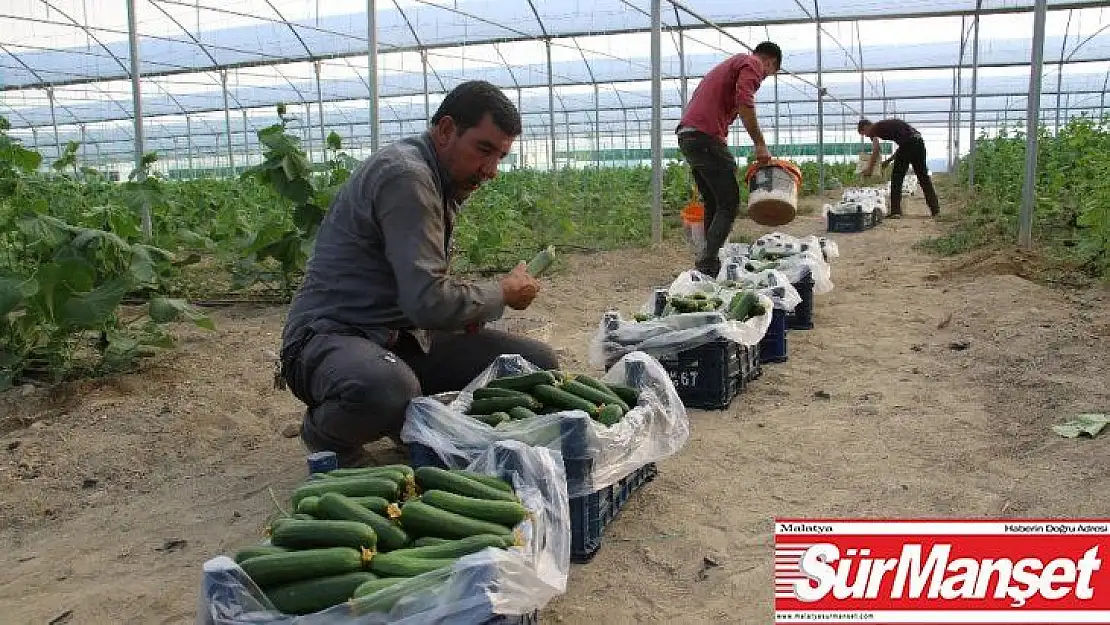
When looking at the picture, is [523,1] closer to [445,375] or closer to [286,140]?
[286,140]

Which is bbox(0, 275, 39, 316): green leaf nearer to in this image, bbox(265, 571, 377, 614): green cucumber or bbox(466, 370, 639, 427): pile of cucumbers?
bbox(466, 370, 639, 427): pile of cucumbers

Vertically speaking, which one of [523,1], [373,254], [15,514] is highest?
[523,1]

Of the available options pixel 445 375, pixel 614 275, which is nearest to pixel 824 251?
pixel 614 275

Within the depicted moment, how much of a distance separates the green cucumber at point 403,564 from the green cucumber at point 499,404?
1276mm

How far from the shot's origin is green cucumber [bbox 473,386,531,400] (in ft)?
12.6

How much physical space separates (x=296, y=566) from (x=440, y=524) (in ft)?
1.44

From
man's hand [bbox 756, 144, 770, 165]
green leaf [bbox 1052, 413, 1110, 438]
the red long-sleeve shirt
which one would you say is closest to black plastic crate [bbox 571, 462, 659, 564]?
green leaf [bbox 1052, 413, 1110, 438]

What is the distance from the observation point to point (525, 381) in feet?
13.1

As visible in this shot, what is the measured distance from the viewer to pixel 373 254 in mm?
3889

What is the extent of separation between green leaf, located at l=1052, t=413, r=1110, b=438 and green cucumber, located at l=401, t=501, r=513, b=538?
3.22 meters

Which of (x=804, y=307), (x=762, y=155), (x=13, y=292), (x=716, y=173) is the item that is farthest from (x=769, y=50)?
(x=13, y=292)

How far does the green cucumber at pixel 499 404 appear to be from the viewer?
3.74 meters

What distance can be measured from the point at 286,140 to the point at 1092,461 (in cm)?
648

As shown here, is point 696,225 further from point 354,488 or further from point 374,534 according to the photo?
point 374,534
